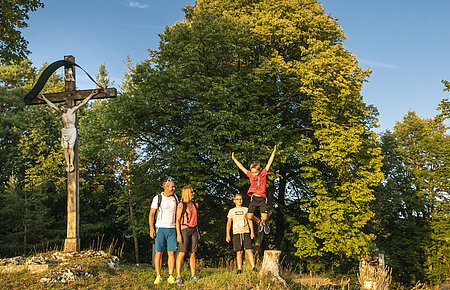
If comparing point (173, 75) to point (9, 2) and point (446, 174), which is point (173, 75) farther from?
point (446, 174)

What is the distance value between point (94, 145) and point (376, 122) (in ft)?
49.8

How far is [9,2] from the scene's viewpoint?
13.8 m

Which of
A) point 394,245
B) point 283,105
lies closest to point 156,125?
point 283,105

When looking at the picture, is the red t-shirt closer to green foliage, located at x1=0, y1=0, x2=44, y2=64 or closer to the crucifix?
the crucifix

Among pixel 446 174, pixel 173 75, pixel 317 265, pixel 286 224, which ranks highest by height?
pixel 173 75

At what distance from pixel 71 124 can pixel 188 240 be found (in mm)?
4259

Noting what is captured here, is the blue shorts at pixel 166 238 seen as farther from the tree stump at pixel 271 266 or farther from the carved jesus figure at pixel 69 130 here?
the carved jesus figure at pixel 69 130

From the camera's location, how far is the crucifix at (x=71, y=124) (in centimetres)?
966

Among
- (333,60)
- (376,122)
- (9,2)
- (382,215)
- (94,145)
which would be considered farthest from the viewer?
(382,215)

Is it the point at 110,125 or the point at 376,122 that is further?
the point at 376,122

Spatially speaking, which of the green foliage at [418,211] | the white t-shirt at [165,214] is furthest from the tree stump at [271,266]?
the green foliage at [418,211]

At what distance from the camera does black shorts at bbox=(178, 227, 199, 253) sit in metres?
8.31

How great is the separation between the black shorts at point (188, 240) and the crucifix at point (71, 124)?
291 centimetres

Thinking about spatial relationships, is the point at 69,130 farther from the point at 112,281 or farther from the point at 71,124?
the point at 112,281
